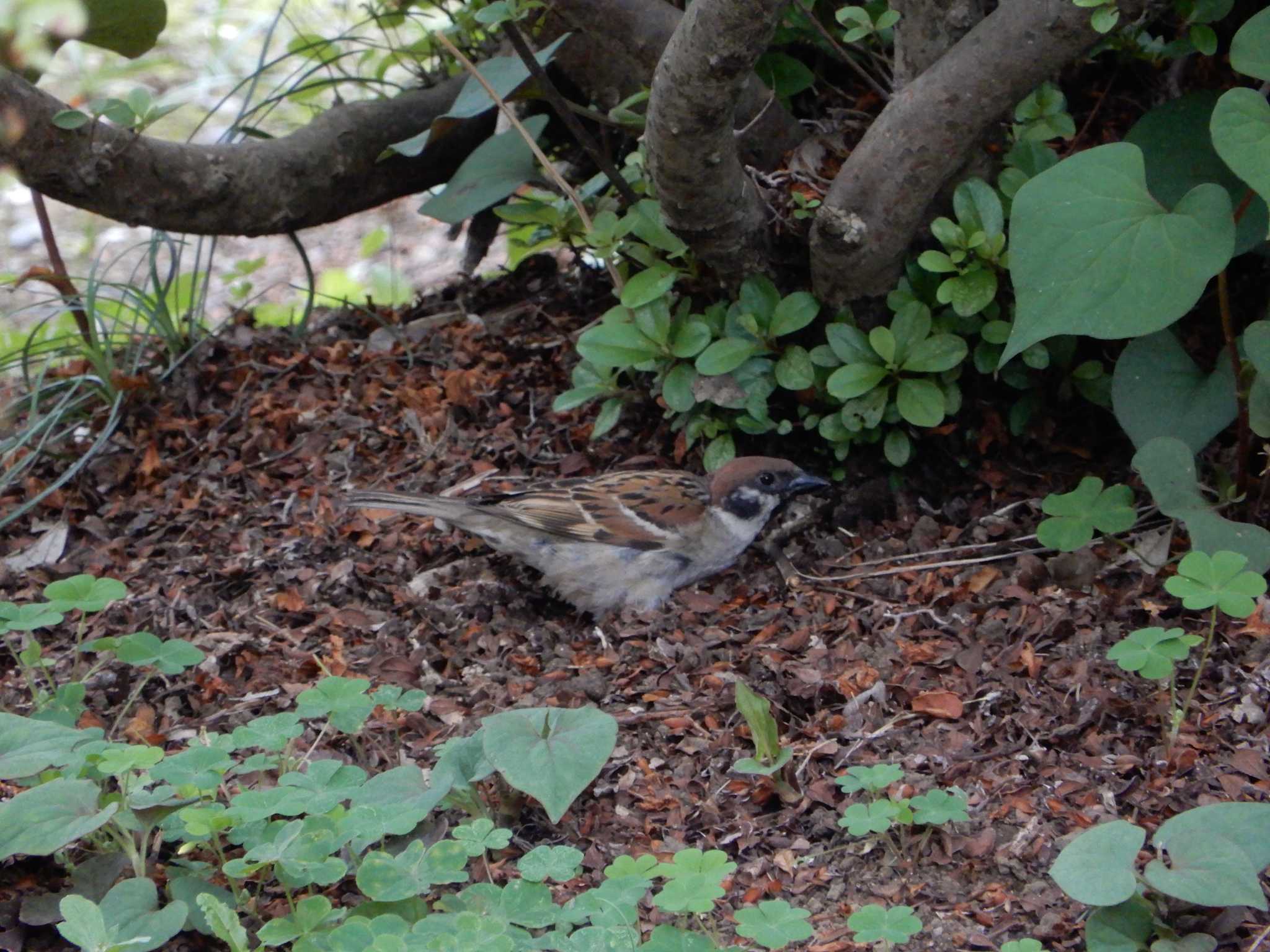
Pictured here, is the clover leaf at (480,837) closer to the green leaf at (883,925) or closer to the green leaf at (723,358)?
the green leaf at (883,925)

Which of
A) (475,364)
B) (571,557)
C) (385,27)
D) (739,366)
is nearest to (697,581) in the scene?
(571,557)

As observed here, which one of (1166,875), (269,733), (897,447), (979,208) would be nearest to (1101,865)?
(1166,875)

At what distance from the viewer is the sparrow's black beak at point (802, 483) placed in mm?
4301

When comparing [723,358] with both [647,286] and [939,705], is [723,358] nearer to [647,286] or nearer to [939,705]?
[647,286]

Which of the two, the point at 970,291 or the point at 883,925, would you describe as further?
the point at 970,291

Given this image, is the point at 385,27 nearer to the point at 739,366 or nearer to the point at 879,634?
the point at 739,366

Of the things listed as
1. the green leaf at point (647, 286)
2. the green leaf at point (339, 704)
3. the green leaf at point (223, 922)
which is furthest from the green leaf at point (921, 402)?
the green leaf at point (223, 922)

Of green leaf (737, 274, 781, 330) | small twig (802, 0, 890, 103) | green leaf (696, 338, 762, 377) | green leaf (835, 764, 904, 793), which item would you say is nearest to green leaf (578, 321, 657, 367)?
green leaf (696, 338, 762, 377)

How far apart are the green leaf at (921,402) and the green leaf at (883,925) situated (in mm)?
1744

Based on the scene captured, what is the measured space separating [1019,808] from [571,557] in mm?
1904

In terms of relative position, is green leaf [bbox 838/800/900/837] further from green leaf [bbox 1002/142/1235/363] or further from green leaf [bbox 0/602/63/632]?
green leaf [bbox 0/602/63/632]

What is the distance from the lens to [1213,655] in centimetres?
328

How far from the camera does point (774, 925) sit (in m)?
2.38

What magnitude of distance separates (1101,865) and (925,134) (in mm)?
2001
